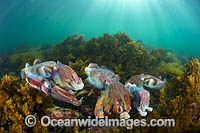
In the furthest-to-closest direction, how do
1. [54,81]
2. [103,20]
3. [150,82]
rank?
[103,20], [150,82], [54,81]

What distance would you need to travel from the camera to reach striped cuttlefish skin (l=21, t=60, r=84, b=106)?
74.0 inches

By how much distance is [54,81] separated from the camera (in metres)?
2.03

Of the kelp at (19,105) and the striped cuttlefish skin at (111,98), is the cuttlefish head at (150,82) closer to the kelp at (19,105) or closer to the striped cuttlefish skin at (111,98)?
the striped cuttlefish skin at (111,98)

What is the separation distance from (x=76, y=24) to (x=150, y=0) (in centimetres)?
5824

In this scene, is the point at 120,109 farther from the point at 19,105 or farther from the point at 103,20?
the point at 103,20

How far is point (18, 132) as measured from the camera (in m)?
1.83

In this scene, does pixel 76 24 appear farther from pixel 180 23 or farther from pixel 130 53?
pixel 130 53

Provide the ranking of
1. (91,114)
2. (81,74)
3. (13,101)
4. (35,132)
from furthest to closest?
(81,74) → (91,114) → (13,101) → (35,132)

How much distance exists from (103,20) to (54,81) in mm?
101536

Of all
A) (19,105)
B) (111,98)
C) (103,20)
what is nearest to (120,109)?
(111,98)

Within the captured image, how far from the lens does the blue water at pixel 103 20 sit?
50250 millimetres

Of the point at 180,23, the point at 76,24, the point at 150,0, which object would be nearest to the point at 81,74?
the point at 150,0

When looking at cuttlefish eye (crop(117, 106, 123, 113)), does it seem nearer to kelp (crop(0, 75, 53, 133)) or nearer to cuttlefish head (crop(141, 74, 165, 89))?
cuttlefish head (crop(141, 74, 165, 89))

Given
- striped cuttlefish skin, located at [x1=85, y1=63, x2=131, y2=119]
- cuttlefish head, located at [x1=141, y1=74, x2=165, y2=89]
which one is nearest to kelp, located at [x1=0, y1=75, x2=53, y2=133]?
striped cuttlefish skin, located at [x1=85, y1=63, x2=131, y2=119]
